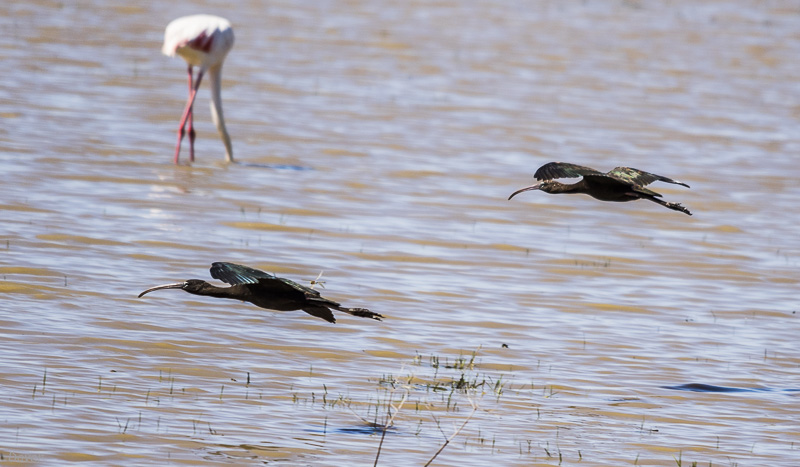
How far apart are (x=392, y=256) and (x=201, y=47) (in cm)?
469

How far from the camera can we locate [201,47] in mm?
15406

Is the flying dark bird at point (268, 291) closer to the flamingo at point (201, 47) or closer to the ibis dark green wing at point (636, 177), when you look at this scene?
the ibis dark green wing at point (636, 177)

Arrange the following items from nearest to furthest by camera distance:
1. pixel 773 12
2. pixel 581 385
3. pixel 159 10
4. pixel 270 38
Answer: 1. pixel 581 385
2. pixel 270 38
3. pixel 159 10
4. pixel 773 12

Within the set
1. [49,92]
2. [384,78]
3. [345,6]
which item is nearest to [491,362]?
[49,92]

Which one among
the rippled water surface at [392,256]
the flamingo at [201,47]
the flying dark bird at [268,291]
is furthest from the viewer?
the flamingo at [201,47]

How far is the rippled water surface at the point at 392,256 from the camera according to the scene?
24.0 feet

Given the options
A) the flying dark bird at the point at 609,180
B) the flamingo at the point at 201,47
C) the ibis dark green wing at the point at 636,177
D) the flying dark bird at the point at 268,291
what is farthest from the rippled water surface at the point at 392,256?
the ibis dark green wing at the point at 636,177

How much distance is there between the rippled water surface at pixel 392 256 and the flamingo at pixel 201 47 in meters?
0.45

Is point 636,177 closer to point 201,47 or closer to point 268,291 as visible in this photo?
point 268,291

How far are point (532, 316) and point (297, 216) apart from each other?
3.77 meters

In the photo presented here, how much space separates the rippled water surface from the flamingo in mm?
451

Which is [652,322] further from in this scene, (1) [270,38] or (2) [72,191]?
(1) [270,38]


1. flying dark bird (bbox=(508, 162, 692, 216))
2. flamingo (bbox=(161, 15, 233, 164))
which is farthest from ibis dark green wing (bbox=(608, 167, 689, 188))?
flamingo (bbox=(161, 15, 233, 164))

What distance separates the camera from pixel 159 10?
1125 inches
